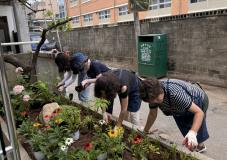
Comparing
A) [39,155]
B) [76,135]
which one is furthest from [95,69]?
[39,155]

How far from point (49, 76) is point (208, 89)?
3951 millimetres

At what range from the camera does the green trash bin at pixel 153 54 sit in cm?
775

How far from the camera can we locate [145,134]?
2.68 m

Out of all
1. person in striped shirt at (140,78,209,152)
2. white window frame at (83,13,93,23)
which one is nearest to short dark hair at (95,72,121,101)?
person in striped shirt at (140,78,209,152)

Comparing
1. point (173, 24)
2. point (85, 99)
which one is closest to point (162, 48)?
point (173, 24)

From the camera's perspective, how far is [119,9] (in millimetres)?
25750

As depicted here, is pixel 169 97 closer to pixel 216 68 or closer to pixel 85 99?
pixel 85 99

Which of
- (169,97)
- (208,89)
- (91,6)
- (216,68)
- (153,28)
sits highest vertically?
(91,6)

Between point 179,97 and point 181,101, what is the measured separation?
0.04 m

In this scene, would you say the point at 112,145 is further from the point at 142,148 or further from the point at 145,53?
the point at 145,53

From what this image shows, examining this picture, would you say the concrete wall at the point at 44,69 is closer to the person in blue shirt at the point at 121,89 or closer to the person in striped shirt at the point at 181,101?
the person in blue shirt at the point at 121,89

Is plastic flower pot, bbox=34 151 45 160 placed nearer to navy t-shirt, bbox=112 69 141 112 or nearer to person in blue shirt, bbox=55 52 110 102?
navy t-shirt, bbox=112 69 141 112

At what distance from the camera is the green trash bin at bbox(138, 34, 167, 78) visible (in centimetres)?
775

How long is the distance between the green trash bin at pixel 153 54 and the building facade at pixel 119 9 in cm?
303
